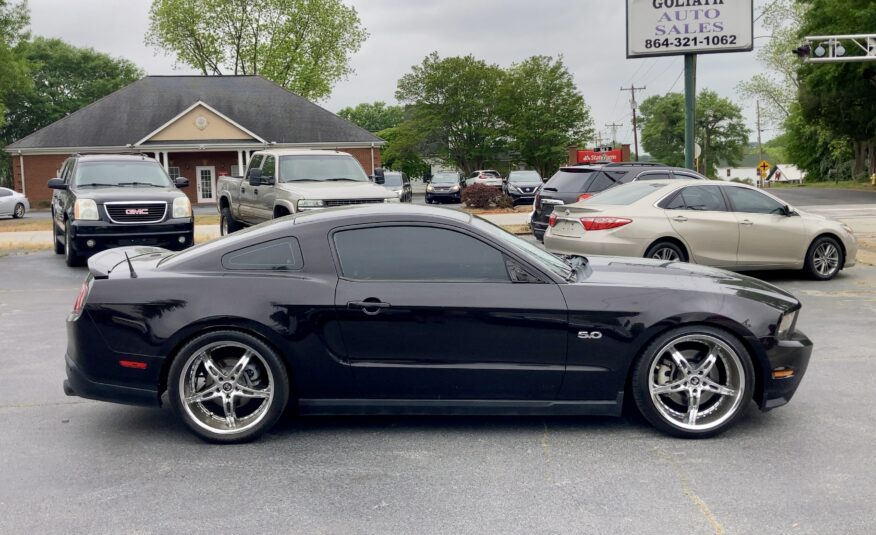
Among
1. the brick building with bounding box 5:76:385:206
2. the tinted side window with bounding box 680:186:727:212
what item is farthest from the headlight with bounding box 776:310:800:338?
the brick building with bounding box 5:76:385:206

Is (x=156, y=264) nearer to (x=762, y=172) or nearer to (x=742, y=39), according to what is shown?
(x=742, y=39)

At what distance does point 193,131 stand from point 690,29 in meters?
31.8

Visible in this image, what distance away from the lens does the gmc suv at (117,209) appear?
44.6 feet

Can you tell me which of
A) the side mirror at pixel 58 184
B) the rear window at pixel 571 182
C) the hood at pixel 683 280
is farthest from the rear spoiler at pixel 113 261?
the rear window at pixel 571 182

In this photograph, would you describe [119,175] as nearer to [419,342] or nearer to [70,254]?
[70,254]

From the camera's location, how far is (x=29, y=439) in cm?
537

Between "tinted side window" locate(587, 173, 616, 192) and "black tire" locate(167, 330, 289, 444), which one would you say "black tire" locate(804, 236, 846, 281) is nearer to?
"tinted side window" locate(587, 173, 616, 192)

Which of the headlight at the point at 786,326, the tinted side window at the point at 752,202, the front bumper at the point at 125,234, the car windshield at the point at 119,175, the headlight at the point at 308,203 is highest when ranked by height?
the car windshield at the point at 119,175

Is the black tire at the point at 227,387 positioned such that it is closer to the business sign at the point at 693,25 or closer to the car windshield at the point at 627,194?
the car windshield at the point at 627,194

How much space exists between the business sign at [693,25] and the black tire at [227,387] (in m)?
20.6

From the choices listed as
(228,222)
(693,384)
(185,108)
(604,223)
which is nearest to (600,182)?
(604,223)

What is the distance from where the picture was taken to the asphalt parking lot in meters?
4.07

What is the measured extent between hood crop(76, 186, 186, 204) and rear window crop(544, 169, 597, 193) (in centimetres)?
639

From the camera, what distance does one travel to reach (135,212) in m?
13.8
